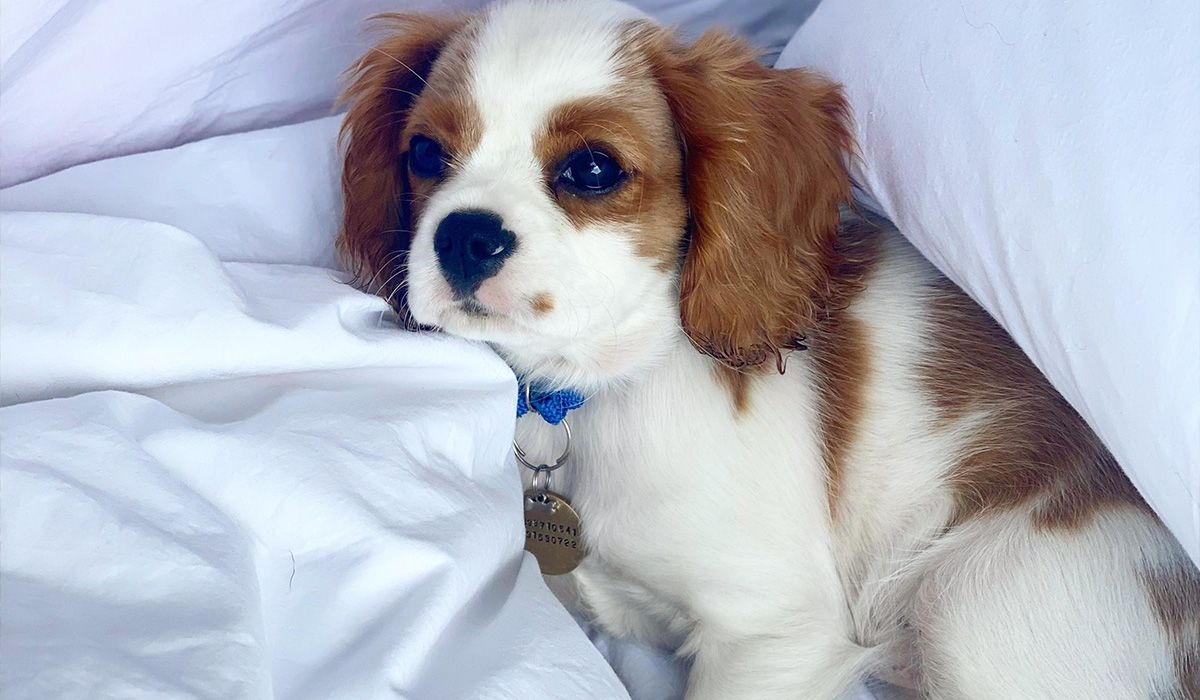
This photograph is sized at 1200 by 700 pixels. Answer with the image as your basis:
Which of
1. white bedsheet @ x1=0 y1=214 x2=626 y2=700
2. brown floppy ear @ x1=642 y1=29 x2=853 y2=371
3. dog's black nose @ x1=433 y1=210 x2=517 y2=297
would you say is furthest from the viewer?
brown floppy ear @ x1=642 y1=29 x2=853 y2=371

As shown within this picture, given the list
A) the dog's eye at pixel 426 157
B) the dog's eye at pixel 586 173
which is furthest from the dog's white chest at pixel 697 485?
the dog's eye at pixel 426 157

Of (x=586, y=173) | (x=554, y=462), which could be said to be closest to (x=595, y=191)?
(x=586, y=173)

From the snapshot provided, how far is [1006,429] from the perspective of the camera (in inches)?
51.7

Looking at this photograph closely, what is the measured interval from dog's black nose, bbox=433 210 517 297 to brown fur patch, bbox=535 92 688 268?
0.35ft

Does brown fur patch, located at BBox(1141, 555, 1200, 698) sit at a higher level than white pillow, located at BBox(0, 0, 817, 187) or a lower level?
lower

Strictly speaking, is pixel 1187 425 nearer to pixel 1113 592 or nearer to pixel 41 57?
pixel 1113 592

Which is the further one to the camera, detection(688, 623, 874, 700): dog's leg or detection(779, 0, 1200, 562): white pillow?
detection(688, 623, 874, 700): dog's leg

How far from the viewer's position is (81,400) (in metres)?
0.89

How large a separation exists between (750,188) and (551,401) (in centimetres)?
39

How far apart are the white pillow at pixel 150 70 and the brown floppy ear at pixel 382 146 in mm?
88

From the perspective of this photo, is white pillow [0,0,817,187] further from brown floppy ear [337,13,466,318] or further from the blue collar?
the blue collar

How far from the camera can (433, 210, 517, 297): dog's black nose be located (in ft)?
3.60

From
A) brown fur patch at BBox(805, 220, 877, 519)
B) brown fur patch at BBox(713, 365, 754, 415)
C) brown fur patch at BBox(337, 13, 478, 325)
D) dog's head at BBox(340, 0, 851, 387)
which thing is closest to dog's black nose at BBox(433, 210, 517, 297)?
dog's head at BBox(340, 0, 851, 387)

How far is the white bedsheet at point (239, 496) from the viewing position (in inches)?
30.2
